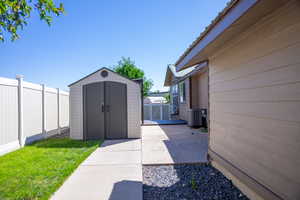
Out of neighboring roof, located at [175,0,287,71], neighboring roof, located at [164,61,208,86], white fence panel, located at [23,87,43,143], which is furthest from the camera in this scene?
neighboring roof, located at [164,61,208,86]

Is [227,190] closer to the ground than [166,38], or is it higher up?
closer to the ground

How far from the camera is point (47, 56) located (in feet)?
36.1

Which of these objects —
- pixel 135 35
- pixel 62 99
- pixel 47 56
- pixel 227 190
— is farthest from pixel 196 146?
pixel 47 56

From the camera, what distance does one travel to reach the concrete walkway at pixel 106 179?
2.41 m

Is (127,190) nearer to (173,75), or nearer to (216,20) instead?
(216,20)

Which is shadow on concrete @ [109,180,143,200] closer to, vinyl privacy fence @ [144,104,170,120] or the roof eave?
the roof eave

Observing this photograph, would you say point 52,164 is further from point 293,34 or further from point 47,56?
point 47,56

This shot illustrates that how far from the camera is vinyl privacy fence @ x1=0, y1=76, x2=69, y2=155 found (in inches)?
184

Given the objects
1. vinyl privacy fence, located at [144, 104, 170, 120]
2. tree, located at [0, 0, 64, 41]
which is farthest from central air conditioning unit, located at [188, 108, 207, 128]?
tree, located at [0, 0, 64, 41]

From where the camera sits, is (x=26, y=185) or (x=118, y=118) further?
(x=118, y=118)

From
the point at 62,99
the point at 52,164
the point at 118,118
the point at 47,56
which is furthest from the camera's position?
the point at 47,56

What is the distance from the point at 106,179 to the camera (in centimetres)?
292

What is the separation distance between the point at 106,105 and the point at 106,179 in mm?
3758

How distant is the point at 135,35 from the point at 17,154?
8563 mm
